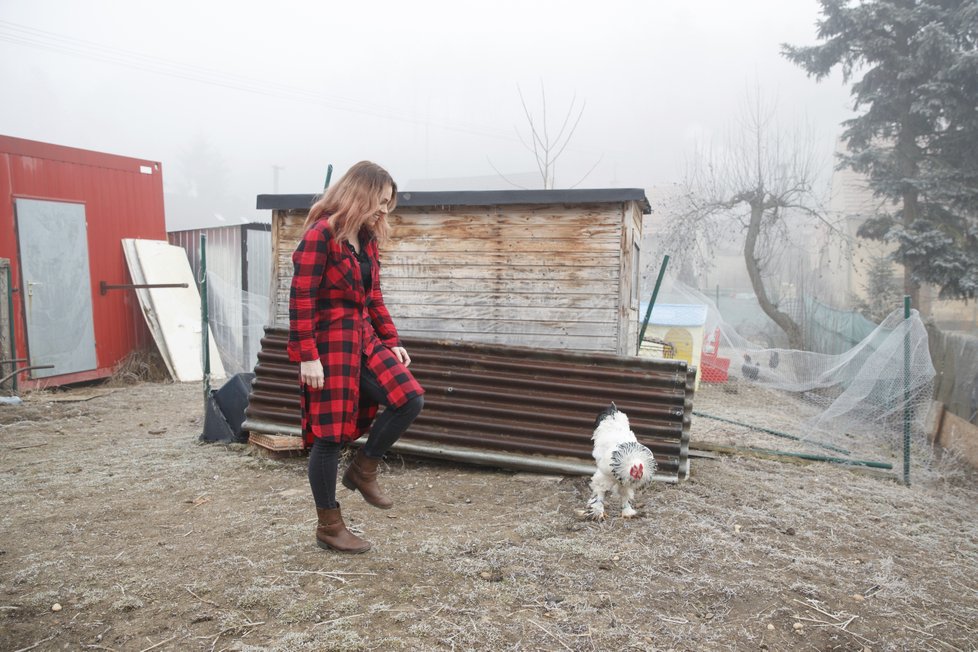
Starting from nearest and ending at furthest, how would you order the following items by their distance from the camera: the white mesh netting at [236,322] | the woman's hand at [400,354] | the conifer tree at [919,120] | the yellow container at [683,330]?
the woman's hand at [400,354], the white mesh netting at [236,322], the yellow container at [683,330], the conifer tree at [919,120]

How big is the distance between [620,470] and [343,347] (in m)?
1.83

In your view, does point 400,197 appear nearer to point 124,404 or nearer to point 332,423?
point 332,423

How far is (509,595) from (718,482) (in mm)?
2477

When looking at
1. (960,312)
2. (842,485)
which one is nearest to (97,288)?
(842,485)

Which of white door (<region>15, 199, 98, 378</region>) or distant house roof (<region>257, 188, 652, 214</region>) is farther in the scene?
white door (<region>15, 199, 98, 378</region>)

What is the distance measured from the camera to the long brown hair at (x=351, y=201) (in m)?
2.79

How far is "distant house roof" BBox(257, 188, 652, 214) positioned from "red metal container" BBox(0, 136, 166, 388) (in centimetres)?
544

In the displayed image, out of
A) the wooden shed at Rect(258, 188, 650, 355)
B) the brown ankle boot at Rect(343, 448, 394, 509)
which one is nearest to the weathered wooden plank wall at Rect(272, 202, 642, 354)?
the wooden shed at Rect(258, 188, 650, 355)

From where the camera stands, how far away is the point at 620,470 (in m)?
3.61

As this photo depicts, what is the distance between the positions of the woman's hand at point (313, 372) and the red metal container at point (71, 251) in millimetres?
7804

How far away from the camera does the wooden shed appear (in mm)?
5320

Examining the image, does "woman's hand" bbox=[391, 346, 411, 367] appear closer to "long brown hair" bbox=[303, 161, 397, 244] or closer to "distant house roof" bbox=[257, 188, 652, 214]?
"long brown hair" bbox=[303, 161, 397, 244]

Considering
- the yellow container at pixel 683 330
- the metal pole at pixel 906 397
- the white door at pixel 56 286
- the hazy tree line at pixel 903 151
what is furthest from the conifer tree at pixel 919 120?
the white door at pixel 56 286

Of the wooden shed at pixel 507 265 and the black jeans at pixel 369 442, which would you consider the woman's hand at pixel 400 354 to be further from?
the wooden shed at pixel 507 265
